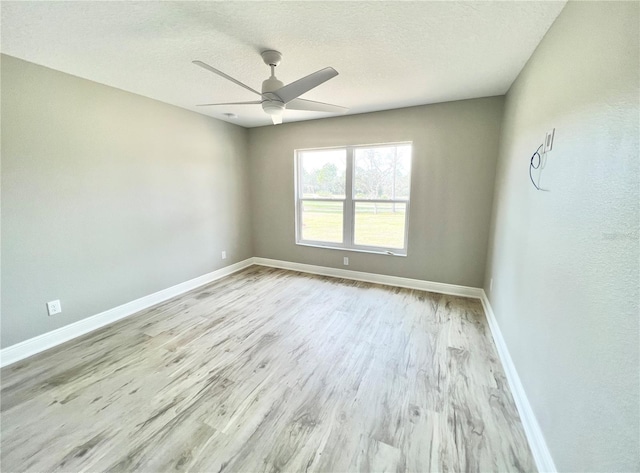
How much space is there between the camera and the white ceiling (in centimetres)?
153

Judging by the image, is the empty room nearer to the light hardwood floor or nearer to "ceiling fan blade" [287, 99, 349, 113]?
the light hardwood floor

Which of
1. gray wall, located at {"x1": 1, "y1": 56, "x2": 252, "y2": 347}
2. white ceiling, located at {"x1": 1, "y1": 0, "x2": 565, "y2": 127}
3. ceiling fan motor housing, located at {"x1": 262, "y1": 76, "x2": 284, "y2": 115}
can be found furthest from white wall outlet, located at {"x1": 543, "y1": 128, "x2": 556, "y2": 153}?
gray wall, located at {"x1": 1, "y1": 56, "x2": 252, "y2": 347}

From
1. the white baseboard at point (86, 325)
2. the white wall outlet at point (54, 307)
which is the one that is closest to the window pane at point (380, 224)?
the white baseboard at point (86, 325)

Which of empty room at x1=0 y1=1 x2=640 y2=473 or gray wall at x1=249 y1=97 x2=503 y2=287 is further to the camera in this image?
gray wall at x1=249 y1=97 x2=503 y2=287

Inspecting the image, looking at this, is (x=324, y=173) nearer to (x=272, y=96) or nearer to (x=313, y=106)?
(x=313, y=106)

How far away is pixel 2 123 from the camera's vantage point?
2.04 m

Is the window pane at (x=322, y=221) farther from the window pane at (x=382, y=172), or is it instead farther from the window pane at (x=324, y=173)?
the window pane at (x=382, y=172)

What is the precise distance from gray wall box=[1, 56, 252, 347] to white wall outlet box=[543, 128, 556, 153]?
3790 millimetres

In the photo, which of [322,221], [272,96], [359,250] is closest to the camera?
[272,96]

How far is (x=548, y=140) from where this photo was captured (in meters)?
1.57

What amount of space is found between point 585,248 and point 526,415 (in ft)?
3.71

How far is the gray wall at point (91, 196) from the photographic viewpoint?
7.09 feet

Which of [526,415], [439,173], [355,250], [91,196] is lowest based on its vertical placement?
[526,415]

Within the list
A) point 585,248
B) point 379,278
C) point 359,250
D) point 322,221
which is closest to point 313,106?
point 585,248
